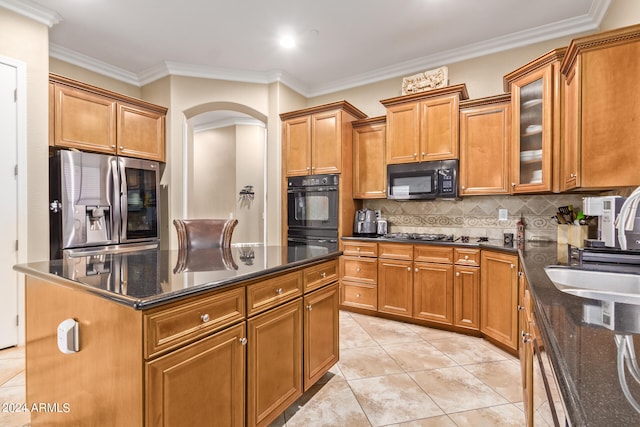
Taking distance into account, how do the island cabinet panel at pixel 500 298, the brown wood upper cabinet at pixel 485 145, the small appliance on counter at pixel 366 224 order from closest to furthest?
the island cabinet panel at pixel 500 298 → the brown wood upper cabinet at pixel 485 145 → the small appliance on counter at pixel 366 224

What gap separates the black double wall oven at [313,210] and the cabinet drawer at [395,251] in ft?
1.92

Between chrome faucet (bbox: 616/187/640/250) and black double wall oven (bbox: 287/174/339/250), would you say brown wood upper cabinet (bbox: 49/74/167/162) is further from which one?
chrome faucet (bbox: 616/187/640/250)

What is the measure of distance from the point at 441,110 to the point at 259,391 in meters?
3.09

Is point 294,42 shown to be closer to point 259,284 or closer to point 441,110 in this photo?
point 441,110

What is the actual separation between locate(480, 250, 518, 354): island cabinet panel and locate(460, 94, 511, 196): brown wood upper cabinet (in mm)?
730

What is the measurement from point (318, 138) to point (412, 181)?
49.2 inches

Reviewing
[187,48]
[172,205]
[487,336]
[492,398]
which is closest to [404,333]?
[487,336]

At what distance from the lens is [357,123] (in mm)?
3943

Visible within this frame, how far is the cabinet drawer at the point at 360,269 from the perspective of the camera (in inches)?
139

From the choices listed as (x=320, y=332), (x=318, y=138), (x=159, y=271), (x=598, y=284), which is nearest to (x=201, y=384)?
(x=159, y=271)

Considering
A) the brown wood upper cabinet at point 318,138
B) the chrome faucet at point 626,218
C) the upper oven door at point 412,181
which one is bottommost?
the chrome faucet at point 626,218

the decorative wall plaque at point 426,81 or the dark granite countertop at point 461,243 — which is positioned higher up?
the decorative wall plaque at point 426,81

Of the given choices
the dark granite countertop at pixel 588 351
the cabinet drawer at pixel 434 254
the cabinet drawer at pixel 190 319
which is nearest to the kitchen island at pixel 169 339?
the cabinet drawer at pixel 190 319

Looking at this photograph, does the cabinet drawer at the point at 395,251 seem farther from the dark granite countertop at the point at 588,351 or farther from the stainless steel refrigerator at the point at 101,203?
the stainless steel refrigerator at the point at 101,203
